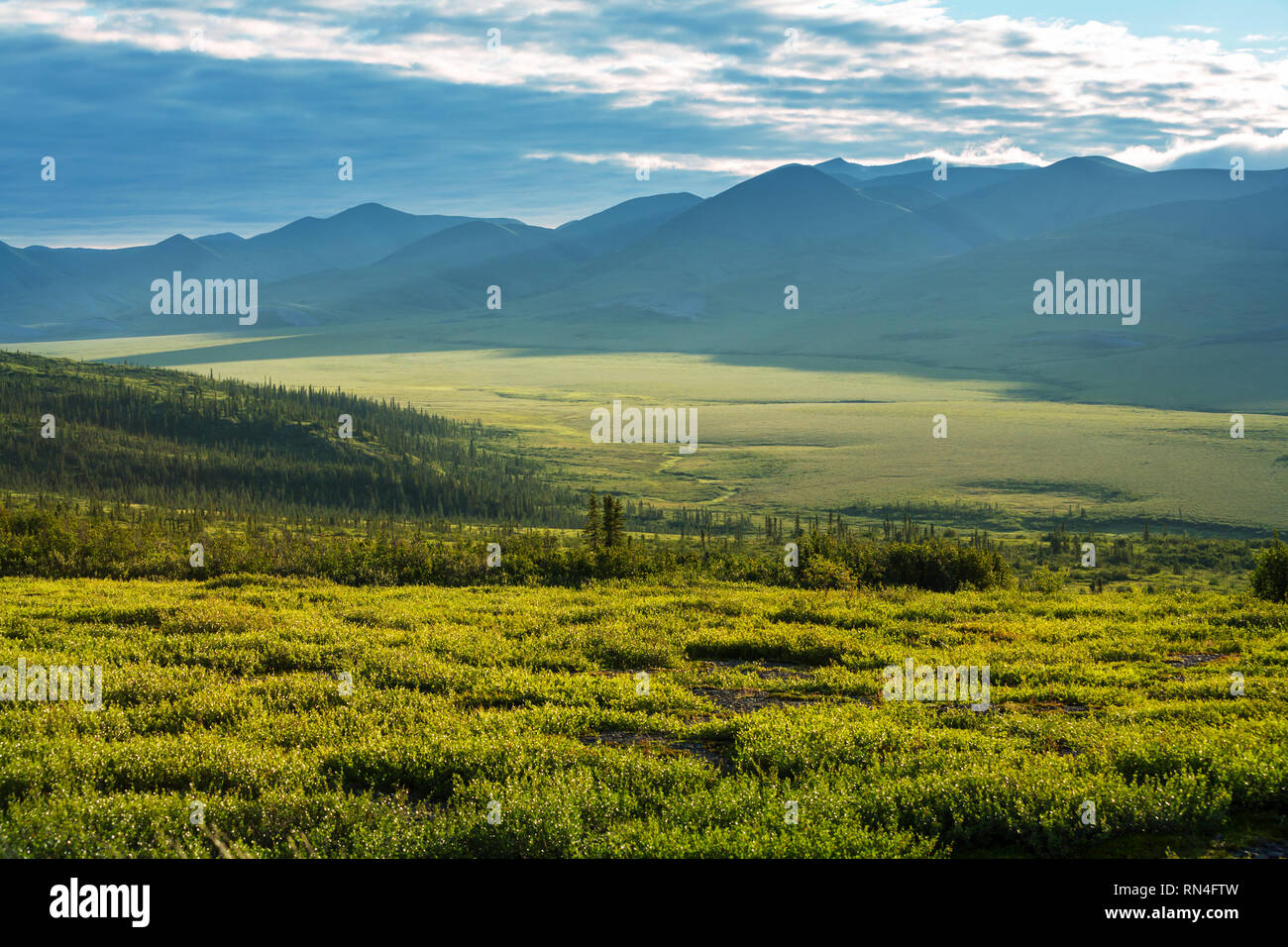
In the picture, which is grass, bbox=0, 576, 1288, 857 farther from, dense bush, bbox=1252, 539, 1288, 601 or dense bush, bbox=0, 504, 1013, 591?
dense bush, bbox=0, 504, 1013, 591

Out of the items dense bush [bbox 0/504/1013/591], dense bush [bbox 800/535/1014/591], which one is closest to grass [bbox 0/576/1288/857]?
dense bush [bbox 0/504/1013/591]

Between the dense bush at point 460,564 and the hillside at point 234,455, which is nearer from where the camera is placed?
the dense bush at point 460,564

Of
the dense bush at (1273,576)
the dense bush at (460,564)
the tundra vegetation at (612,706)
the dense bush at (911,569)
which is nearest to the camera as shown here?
the tundra vegetation at (612,706)

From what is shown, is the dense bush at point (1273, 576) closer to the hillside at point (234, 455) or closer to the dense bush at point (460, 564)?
the dense bush at point (460, 564)

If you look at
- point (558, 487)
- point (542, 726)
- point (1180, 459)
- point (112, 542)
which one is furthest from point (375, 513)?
point (1180, 459)

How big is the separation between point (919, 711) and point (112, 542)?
29.0 meters

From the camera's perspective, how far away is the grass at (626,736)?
9625mm

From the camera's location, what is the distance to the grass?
31.6 ft

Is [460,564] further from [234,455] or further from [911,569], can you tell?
[234,455]

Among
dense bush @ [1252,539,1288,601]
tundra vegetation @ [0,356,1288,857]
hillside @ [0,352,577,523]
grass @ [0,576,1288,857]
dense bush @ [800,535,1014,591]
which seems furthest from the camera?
hillside @ [0,352,577,523]

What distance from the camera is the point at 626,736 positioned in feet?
44.5

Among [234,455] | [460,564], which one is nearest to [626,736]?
[460,564]

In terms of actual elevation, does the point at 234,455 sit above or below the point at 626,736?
above

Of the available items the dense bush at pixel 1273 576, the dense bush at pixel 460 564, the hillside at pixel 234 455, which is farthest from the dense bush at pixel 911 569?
the hillside at pixel 234 455
